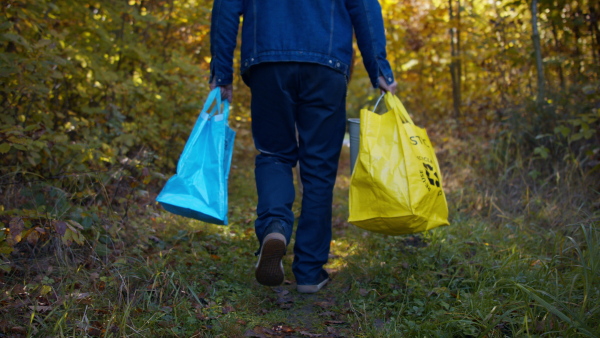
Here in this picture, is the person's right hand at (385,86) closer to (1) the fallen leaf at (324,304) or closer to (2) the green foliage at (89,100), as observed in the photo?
(1) the fallen leaf at (324,304)

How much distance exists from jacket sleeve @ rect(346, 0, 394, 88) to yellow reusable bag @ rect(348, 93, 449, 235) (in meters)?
0.20

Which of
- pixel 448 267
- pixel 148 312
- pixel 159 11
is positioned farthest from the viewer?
pixel 159 11

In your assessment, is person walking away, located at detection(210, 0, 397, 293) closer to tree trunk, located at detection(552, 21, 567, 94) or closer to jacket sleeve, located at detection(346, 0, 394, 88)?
jacket sleeve, located at detection(346, 0, 394, 88)

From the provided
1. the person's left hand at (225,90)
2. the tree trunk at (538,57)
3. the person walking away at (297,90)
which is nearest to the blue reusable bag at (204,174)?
the person's left hand at (225,90)

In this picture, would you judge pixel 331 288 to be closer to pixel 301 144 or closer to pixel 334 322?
pixel 334 322

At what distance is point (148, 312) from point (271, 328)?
0.50 meters

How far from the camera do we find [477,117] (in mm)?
5297

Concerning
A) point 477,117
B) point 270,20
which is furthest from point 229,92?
point 477,117

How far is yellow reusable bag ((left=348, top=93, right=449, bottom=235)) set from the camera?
230 cm

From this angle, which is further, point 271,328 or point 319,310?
point 319,310

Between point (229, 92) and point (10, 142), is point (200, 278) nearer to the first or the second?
point (229, 92)

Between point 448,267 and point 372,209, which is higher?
point 372,209

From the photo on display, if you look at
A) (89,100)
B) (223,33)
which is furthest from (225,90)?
(89,100)

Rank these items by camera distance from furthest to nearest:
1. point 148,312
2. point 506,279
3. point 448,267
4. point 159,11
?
point 159,11
point 448,267
point 506,279
point 148,312
